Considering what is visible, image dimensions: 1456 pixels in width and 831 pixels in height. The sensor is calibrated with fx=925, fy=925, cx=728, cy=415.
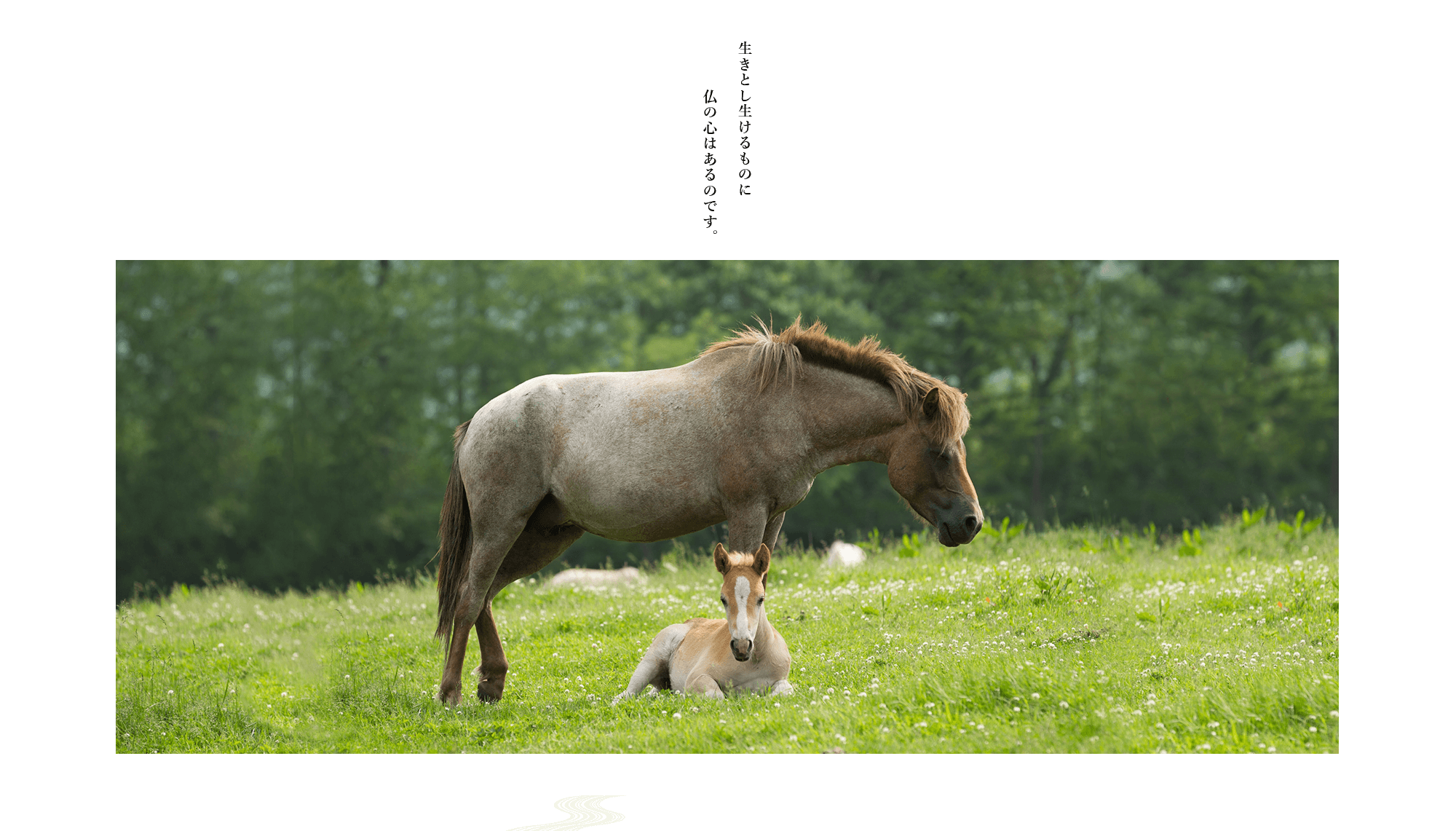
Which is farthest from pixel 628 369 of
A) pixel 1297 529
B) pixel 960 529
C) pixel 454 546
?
Result: pixel 960 529

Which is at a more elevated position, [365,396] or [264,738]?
[365,396]

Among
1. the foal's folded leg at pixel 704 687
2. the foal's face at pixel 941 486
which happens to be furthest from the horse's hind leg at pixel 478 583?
the foal's face at pixel 941 486

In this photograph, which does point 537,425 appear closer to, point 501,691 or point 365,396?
point 501,691

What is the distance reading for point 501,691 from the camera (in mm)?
7387

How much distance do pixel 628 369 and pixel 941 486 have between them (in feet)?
65.2

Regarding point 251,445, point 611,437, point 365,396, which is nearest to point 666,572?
point 611,437

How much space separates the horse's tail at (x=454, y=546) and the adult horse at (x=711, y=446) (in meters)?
0.32

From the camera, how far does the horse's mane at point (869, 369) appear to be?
6.57 metres

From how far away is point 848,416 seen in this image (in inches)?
265

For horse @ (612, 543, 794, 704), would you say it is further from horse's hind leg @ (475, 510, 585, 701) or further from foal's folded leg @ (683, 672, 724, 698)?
horse's hind leg @ (475, 510, 585, 701)

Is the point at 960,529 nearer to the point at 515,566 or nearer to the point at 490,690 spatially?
the point at 515,566

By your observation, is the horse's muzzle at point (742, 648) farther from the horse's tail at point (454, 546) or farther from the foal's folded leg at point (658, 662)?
the horse's tail at point (454, 546)

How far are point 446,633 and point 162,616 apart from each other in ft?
23.0
